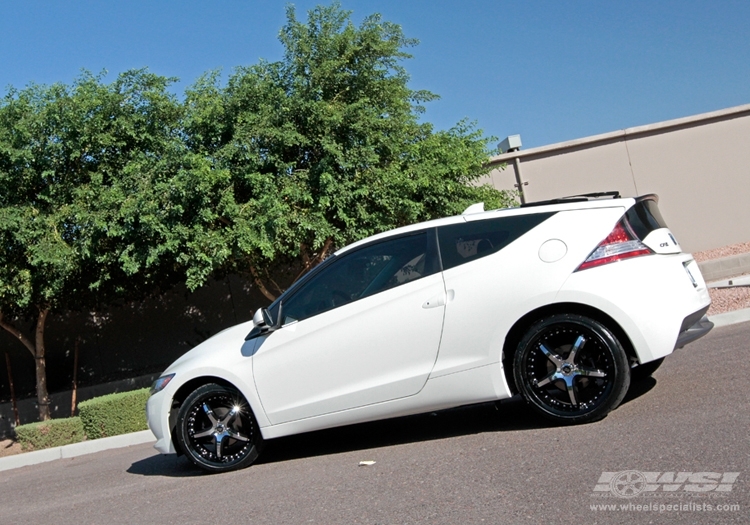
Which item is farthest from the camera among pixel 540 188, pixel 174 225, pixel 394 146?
pixel 540 188

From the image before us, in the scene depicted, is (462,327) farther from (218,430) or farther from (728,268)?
(728,268)

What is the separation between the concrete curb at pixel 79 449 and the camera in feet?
32.3

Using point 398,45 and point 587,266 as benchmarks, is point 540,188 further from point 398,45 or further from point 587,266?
point 587,266

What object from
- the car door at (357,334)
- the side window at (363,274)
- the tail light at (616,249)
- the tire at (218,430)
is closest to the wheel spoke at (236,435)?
the tire at (218,430)

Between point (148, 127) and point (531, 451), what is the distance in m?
8.97

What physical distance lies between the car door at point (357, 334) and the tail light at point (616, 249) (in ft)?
3.73

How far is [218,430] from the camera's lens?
624 cm

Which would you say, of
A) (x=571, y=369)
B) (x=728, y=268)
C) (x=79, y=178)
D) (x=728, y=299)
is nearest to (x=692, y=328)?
(x=571, y=369)

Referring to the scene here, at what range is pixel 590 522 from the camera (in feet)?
12.2

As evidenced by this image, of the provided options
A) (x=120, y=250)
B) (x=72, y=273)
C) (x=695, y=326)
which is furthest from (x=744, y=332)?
(x=72, y=273)

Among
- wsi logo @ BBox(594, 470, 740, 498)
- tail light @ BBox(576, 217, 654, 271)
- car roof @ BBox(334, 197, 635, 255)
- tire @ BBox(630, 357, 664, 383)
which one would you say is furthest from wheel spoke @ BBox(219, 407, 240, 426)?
tire @ BBox(630, 357, 664, 383)

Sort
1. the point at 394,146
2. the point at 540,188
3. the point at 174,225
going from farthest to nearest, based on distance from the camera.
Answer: the point at 540,188
the point at 394,146
the point at 174,225

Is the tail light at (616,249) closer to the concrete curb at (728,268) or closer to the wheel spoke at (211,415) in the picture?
the wheel spoke at (211,415)

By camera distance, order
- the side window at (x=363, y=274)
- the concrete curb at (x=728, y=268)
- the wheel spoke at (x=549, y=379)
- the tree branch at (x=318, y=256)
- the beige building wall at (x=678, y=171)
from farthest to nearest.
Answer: the beige building wall at (x=678, y=171)
the concrete curb at (x=728, y=268)
the tree branch at (x=318, y=256)
the side window at (x=363, y=274)
the wheel spoke at (x=549, y=379)
